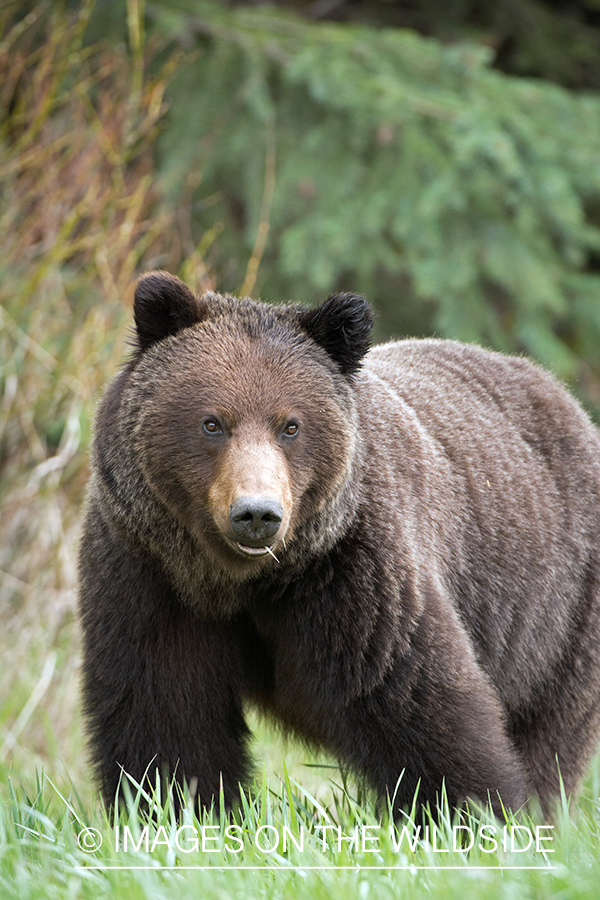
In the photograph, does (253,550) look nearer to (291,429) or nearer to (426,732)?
(291,429)

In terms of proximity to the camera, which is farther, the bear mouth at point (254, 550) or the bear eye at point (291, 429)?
the bear eye at point (291, 429)

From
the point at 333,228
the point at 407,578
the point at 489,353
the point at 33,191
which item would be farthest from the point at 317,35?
the point at 407,578

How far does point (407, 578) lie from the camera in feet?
12.5

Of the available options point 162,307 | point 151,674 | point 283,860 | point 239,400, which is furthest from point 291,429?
point 283,860

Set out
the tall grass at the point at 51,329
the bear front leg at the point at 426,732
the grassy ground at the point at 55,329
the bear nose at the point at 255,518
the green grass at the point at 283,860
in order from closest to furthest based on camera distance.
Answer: the green grass at the point at 283,860, the bear nose at the point at 255,518, the bear front leg at the point at 426,732, the grassy ground at the point at 55,329, the tall grass at the point at 51,329

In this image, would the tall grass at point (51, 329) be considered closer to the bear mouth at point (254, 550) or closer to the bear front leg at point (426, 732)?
the bear front leg at point (426, 732)

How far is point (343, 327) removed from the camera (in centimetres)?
384

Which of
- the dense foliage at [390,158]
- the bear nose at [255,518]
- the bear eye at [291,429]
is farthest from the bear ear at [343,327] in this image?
the dense foliage at [390,158]

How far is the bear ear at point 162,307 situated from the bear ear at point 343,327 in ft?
1.35

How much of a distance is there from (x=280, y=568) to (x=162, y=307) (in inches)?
40.9

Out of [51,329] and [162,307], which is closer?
[162,307]

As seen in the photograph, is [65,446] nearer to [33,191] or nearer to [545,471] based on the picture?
[33,191]

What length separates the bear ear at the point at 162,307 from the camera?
3750mm

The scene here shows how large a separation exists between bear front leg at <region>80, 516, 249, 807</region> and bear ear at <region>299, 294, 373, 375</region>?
3.43 ft
